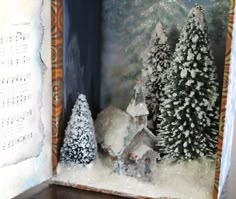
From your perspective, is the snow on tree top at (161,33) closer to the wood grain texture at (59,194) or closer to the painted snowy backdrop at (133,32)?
the painted snowy backdrop at (133,32)

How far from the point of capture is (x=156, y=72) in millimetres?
901

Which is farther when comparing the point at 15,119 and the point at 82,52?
the point at 82,52

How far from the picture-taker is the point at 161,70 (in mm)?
897

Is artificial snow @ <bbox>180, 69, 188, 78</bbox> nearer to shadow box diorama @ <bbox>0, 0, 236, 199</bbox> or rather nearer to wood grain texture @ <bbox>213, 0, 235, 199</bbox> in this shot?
shadow box diorama @ <bbox>0, 0, 236, 199</bbox>

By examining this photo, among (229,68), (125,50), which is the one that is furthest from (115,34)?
(229,68)

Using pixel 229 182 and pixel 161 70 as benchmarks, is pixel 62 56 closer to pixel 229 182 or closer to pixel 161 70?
pixel 161 70

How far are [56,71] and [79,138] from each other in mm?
128

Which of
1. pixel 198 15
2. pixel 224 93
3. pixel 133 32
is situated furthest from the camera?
pixel 133 32

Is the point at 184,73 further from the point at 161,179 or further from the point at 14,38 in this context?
the point at 14,38

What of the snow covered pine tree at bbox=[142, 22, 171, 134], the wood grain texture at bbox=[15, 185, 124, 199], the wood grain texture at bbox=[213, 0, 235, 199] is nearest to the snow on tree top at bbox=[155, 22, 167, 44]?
the snow covered pine tree at bbox=[142, 22, 171, 134]

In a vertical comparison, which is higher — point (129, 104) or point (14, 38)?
point (14, 38)

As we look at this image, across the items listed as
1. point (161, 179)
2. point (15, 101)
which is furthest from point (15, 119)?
point (161, 179)

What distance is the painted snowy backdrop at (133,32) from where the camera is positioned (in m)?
0.86

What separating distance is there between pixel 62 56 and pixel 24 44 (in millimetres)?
101
